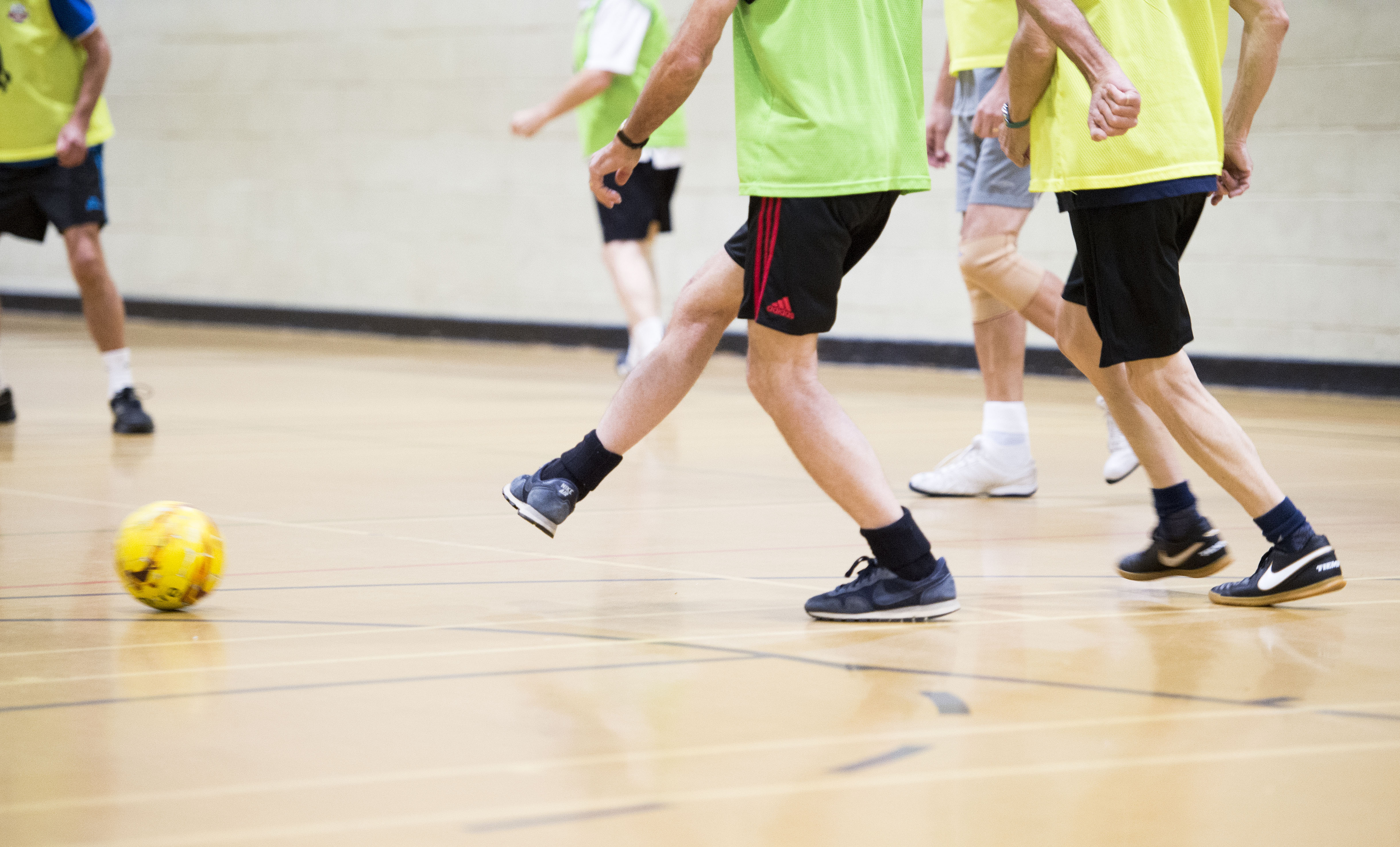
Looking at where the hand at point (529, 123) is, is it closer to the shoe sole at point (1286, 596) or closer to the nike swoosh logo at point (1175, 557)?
the nike swoosh logo at point (1175, 557)

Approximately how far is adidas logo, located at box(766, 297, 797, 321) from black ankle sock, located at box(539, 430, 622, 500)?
65 cm

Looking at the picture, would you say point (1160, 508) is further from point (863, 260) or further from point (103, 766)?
point (863, 260)

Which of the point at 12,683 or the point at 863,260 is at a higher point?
the point at 12,683

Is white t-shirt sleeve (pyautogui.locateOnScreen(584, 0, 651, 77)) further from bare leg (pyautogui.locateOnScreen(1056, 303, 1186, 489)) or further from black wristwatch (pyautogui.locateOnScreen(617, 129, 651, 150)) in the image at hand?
black wristwatch (pyautogui.locateOnScreen(617, 129, 651, 150))

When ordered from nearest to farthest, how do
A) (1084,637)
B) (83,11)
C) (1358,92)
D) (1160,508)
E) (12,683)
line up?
1. (12,683)
2. (1084,637)
3. (1160,508)
4. (83,11)
5. (1358,92)

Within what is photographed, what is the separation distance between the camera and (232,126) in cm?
1380

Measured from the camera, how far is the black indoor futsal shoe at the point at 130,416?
684 centimetres

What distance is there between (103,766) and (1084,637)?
1.76 meters

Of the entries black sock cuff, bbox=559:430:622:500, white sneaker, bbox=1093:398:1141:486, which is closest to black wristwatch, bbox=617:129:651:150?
black sock cuff, bbox=559:430:622:500

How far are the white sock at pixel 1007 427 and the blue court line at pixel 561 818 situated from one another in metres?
3.24

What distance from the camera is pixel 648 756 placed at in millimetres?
2525

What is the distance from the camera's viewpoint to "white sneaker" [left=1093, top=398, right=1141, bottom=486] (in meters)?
5.52

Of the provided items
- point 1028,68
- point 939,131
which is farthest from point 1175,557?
point 939,131

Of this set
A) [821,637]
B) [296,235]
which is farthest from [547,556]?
[296,235]
